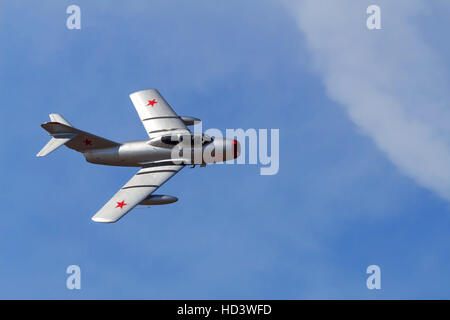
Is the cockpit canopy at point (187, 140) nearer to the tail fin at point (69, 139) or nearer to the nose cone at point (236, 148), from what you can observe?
the nose cone at point (236, 148)

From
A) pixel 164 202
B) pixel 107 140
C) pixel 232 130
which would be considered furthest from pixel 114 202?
pixel 232 130

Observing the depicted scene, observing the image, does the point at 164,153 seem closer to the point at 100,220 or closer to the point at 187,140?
the point at 187,140

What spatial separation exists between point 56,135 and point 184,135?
835 cm

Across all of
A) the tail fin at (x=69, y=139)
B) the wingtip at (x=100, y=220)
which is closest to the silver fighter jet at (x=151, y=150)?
the tail fin at (x=69, y=139)

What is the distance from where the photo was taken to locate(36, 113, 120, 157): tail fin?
42.5 m

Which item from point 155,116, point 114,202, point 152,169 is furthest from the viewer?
point 155,116

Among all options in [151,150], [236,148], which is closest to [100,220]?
[151,150]

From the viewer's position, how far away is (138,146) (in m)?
42.8

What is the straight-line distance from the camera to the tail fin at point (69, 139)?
42.5 meters

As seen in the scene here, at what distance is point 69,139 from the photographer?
140 feet

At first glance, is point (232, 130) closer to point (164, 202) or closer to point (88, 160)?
point (164, 202)

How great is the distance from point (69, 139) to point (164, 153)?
6.31 metres

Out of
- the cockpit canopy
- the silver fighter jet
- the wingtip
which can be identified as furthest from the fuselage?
the wingtip
